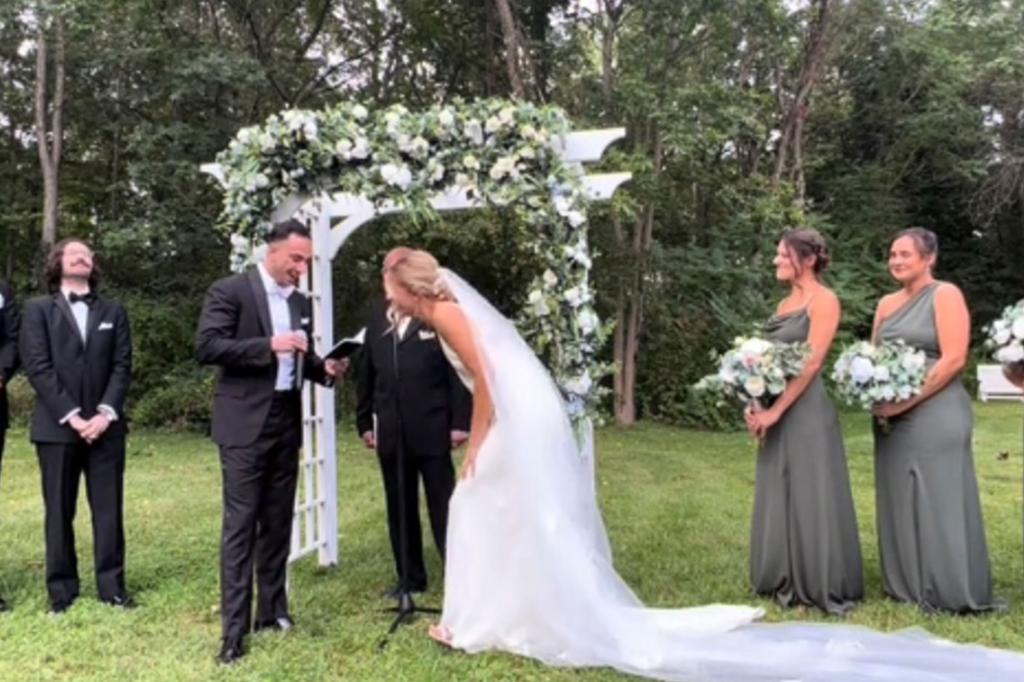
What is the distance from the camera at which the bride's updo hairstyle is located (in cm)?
383

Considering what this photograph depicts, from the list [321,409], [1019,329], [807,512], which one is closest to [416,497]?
[321,409]

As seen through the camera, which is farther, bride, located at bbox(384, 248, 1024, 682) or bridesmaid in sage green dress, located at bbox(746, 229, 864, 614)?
bridesmaid in sage green dress, located at bbox(746, 229, 864, 614)

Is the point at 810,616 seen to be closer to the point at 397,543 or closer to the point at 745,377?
the point at 745,377

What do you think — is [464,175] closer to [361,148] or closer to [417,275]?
[361,148]

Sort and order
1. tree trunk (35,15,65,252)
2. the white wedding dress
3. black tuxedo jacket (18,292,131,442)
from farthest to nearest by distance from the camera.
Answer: tree trunk (35,15,65,252) < black tuxedo jacket (18,292,131,442) < the white wedding dress

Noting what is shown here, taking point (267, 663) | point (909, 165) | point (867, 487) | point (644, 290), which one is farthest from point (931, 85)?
point (267, 663)

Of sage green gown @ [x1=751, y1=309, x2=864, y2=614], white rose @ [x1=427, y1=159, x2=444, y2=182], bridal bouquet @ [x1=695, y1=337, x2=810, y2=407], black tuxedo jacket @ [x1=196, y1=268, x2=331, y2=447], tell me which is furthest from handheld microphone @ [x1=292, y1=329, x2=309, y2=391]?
sage green gown @ [x1=751, y1=309, x2=864, y2=614]

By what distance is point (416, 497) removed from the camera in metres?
4.83

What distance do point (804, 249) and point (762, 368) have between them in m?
0.62

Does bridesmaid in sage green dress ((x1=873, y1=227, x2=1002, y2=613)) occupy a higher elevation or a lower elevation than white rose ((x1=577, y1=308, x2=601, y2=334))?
lower

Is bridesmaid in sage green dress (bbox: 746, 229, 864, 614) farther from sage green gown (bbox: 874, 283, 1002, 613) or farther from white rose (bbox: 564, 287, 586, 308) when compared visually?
white rose (bbox: 564, 287, 586, 308)

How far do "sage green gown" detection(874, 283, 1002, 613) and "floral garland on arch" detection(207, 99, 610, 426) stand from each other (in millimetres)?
1493

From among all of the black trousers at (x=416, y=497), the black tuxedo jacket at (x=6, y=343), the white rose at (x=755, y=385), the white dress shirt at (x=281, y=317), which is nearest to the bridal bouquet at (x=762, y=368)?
the white rose at (x=755, y=385)

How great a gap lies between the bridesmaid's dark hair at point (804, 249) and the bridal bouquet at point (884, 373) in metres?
0.46
